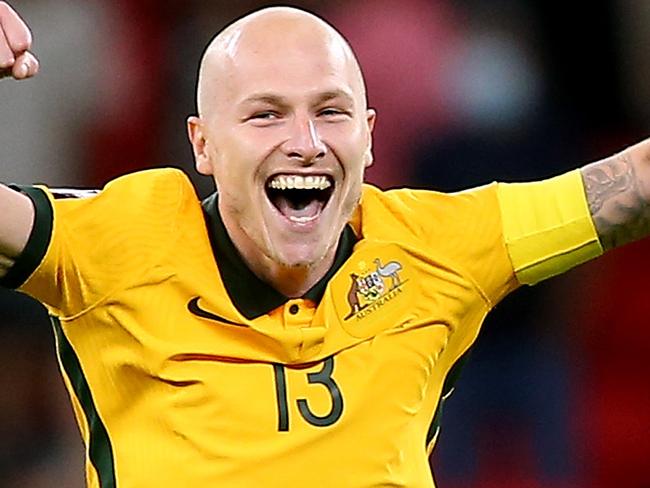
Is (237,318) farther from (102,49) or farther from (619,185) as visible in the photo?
(102,49)

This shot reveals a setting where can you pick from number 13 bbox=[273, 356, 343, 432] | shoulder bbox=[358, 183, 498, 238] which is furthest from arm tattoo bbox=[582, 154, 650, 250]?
number 13 bbox=[273, 356, 343, 432]

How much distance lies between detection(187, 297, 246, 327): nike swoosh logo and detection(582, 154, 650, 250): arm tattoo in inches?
14.6

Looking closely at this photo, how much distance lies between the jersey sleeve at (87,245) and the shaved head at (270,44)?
146 mm

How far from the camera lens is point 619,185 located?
4.57ft

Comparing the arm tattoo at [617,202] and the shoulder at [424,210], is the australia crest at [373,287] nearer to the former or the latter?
the shoulder at [424,210]

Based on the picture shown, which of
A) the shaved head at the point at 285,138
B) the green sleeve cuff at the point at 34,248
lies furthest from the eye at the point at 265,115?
the green sleeve cuff at the point at 34,248

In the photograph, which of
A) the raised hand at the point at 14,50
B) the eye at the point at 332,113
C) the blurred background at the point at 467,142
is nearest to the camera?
the raised hand at the point at 14,50

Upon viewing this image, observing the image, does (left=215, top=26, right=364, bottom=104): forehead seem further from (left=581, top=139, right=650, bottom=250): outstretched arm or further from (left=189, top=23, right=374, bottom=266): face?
(left=581, top=139, right=650, bottom=250): outstretched arm

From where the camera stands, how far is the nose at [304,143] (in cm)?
135

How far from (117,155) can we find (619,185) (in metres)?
1.24

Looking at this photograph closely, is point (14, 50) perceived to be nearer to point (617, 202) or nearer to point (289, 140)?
point (289, 140)

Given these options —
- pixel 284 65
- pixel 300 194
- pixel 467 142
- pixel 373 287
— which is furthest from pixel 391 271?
pixel 467 142

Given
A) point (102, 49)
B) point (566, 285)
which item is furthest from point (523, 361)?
point (102, 49)

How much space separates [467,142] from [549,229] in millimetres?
1073
